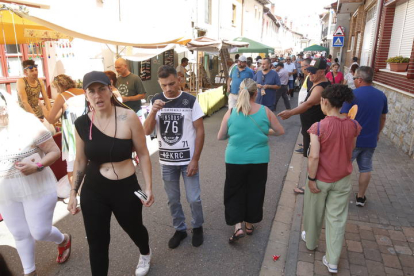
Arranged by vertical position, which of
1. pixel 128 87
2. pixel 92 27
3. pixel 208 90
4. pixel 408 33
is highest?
pixel 408 33

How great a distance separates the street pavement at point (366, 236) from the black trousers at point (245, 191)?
18.7 inches

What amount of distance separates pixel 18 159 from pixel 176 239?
5.75 ft

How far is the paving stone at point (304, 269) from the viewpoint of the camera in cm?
290

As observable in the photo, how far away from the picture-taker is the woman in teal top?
3023 mm

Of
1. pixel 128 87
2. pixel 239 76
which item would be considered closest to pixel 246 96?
pixel 128 87

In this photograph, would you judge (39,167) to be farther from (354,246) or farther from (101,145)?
(354,246)

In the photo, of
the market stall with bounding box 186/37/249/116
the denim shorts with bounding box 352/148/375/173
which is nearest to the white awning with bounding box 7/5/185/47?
the market stall with bounding box 186/37/249/116

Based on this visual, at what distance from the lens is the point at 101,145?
7.54 ft

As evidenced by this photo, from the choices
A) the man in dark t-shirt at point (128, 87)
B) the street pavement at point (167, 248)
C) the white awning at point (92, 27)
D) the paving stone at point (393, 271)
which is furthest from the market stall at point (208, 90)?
the paving stone at point (393, 271)

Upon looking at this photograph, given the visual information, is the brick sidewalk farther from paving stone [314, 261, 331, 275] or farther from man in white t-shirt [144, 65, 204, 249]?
man in white t-shirt [144, 65, 204, 249]

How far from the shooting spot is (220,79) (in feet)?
45.9

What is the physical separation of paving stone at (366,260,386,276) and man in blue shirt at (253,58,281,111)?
17.5 feet

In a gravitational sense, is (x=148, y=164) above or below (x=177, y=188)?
above

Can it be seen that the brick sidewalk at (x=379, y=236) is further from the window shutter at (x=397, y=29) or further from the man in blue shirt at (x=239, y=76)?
the window shutter at (x=397, y=29)
